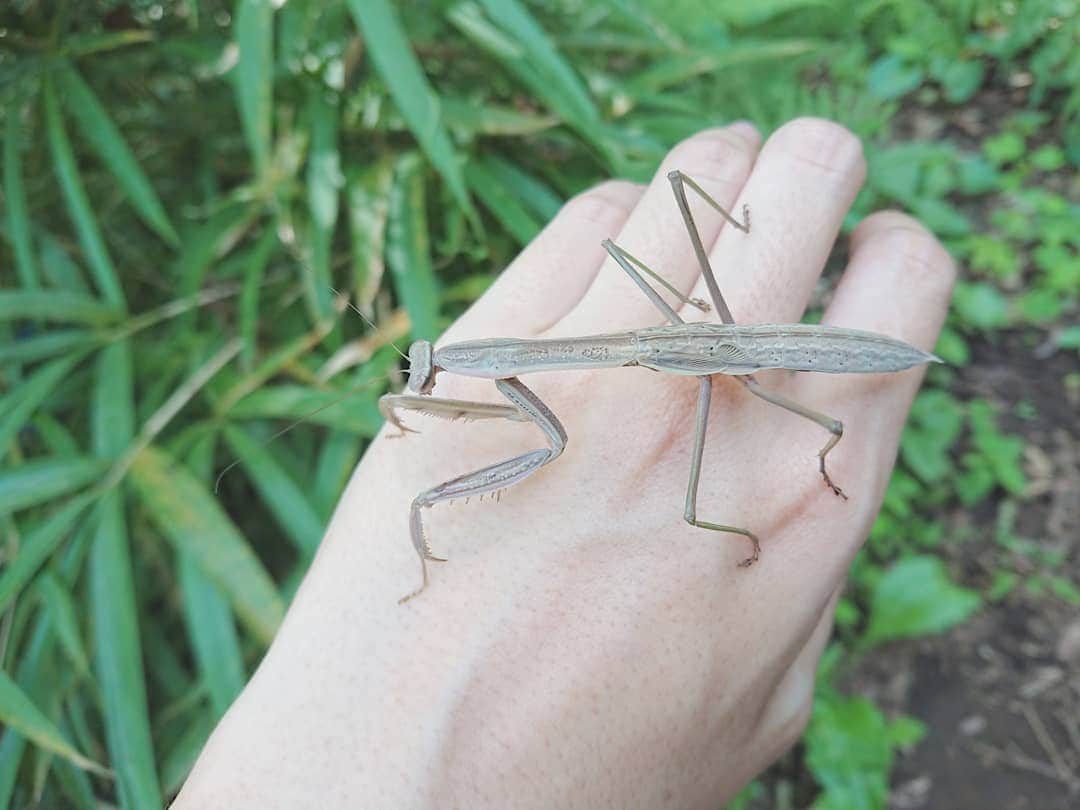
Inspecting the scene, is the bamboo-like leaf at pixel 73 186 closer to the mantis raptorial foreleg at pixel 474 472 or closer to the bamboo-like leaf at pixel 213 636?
the bamboo-like leaf at pixel 213 636

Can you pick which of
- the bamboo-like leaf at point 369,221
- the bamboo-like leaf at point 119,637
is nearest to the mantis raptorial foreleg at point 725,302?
the bamboo-like leaf at point 369,221

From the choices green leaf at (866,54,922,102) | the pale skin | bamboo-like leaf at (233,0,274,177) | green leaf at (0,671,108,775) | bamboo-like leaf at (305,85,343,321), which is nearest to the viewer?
the pale skin

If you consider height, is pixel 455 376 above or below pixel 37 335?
below

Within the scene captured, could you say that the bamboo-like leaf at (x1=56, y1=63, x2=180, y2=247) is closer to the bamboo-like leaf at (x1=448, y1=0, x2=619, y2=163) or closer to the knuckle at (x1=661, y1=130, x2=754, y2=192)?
the bamboo-like leaf at (x1=448, y1=0, x2=619, y2=163)

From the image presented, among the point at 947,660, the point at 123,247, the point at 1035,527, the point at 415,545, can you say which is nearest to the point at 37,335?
the point at 123,247

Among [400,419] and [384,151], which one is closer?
[400,419]

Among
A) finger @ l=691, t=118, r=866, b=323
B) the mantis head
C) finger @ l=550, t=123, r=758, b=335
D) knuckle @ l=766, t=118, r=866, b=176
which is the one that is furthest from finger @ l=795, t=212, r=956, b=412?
the mantis head

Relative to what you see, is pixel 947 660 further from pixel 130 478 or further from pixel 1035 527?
pixel 130 478

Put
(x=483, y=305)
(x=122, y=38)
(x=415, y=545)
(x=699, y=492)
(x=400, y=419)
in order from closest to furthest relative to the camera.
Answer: (x=415, y=545)
(x=699, y=492)
(x=400, y=419)
(x=483, y=305)
(x=122, y=38)
